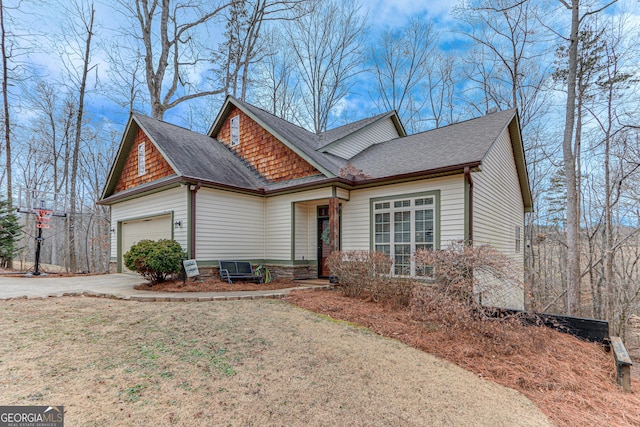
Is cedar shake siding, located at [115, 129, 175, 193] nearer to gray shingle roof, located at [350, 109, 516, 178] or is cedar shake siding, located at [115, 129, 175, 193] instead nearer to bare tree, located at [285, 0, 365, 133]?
gray shingle roof, located at [350, 109, 516, 178]

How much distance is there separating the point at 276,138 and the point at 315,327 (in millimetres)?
7295

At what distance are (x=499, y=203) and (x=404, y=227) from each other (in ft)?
12.4

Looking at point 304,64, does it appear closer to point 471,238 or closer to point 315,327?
point 471,238

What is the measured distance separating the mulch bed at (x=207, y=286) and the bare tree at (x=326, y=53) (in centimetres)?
1357

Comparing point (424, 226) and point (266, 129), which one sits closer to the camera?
point (424, 226)

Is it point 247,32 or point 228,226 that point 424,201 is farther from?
point 247,32

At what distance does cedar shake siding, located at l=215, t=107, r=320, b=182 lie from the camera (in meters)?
9.85

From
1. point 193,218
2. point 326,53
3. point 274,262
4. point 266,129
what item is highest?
point 326,53

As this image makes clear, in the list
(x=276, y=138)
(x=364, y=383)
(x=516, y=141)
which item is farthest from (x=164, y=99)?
(x=364, y=383)

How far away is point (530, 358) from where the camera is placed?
4.07m

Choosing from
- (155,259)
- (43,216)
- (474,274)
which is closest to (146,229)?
(155,259)

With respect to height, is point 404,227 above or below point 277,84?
below

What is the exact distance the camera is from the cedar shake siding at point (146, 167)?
32.8 ft

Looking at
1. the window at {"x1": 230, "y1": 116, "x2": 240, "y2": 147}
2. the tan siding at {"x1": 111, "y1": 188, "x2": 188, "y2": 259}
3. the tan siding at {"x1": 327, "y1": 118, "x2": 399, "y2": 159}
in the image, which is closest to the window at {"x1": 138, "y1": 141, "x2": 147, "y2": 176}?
the tan siding at {"x1": 111, "y1": 188, "x2": 188, "y2": 259}
